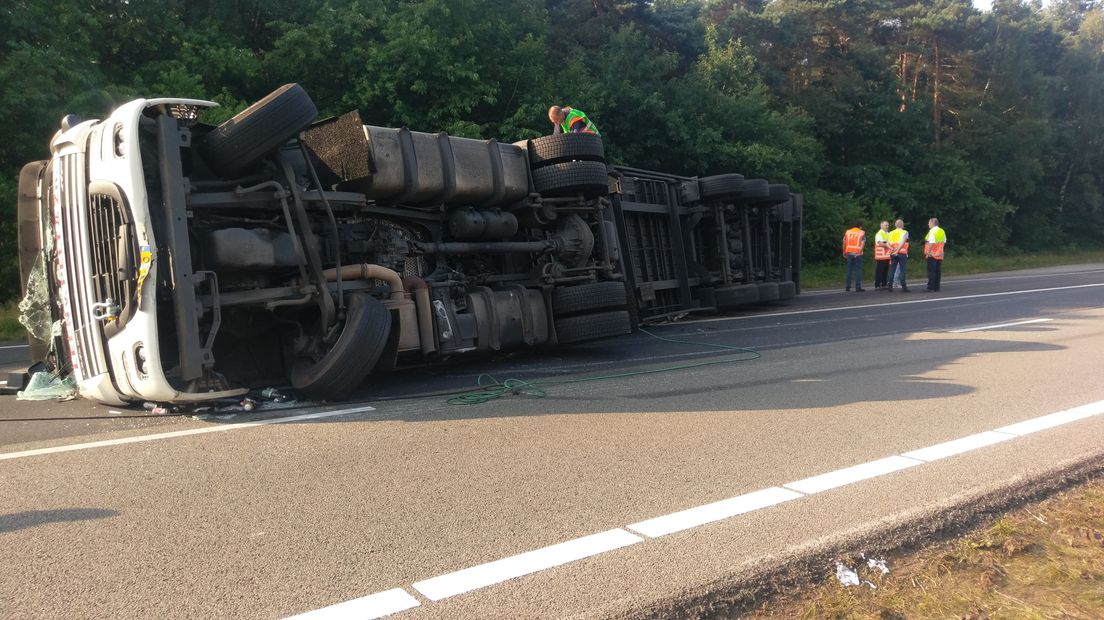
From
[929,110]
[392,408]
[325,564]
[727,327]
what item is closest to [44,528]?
[325,564]

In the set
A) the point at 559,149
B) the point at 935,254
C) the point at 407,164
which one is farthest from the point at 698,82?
the point at 407,164

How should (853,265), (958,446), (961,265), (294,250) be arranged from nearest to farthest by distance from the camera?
(958,446), (294,250), (853,265), (961,265)

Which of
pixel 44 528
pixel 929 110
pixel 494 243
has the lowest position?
pixel 44 528

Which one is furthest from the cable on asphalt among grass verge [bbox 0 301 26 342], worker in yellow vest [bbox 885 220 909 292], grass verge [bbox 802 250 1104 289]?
grass verge [bbox 802 250 1104 289]

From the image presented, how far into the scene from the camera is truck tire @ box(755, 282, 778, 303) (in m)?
12.6

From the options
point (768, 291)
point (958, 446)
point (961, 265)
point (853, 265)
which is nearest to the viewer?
point (958, 446)

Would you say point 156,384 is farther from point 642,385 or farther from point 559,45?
point 559,45

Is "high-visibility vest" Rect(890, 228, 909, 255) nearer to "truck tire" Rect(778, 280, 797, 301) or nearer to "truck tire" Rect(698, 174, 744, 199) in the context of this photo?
"truck tire" Rect(778, 280, 797, 301)

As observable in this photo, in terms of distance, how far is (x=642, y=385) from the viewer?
6.60 m

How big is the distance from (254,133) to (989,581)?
5.03 m

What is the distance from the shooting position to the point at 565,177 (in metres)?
7.88

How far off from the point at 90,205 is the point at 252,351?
5.00ft

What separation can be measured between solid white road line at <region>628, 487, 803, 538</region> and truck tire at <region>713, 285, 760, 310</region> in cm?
807

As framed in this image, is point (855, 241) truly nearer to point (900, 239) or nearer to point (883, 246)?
point (883, 246)
